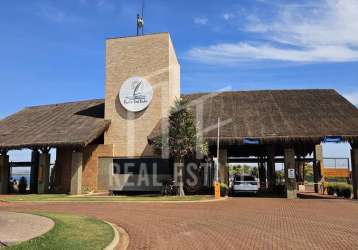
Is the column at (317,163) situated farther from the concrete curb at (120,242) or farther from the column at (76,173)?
the concrete curb at (120,242)

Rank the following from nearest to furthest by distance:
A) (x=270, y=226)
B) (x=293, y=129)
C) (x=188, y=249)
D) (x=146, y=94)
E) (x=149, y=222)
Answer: (x=188, y=249)
(x=270, y=226)
(x=149, y=222)
(x=293, y=129)
(x=146, y=94)

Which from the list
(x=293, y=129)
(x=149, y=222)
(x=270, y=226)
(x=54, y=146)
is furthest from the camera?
(x=54, y=146)

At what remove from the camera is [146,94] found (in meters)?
31.6

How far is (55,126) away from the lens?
3241cm

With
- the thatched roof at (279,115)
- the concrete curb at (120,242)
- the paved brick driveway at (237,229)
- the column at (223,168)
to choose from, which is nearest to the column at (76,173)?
the thatched roof at (279,115)

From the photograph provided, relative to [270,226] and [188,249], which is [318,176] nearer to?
[270,226]

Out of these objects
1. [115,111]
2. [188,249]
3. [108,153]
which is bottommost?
[188,249]

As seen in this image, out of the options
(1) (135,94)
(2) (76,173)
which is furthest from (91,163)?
(1) (135,94)

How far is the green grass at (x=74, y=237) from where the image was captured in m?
8.57

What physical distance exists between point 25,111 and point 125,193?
639 inches

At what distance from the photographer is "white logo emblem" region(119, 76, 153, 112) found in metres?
31.6

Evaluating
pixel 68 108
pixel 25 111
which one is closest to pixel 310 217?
pixel 68 108

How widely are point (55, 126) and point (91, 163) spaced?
4630 mm

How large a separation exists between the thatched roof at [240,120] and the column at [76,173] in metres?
1.48
